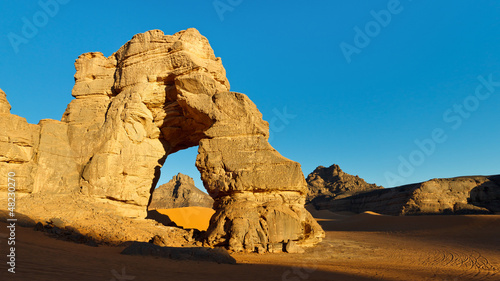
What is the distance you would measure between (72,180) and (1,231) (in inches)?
243

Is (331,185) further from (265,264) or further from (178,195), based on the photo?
(265,264)

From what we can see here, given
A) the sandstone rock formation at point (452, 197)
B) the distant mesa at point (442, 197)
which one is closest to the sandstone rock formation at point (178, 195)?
the distant mesa at point (442, 197)

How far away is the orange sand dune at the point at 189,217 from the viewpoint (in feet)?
79.9

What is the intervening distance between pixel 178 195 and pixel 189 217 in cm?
1491

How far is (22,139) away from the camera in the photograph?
12523mm

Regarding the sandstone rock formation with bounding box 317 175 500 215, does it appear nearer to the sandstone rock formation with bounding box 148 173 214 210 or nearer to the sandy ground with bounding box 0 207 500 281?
the sandy ground with bounding box 0 207 500 281

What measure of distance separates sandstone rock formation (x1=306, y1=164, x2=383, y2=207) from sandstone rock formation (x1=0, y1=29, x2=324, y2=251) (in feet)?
105

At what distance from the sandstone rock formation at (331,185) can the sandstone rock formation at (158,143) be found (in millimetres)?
32113

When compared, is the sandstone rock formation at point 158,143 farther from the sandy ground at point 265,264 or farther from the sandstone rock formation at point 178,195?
the sandstone rock formation at point 178,195

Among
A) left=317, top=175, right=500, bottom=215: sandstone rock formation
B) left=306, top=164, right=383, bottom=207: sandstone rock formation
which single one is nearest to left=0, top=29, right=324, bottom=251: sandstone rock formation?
left=317, top=175, right=500, bottom=215: sandstone rock formation

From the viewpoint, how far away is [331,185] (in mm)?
48750

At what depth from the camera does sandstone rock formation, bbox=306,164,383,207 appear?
44.2 metres

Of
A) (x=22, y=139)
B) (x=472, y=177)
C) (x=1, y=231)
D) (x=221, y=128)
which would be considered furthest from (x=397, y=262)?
(x=472, y=177)

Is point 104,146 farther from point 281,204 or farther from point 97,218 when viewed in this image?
point 281,204
